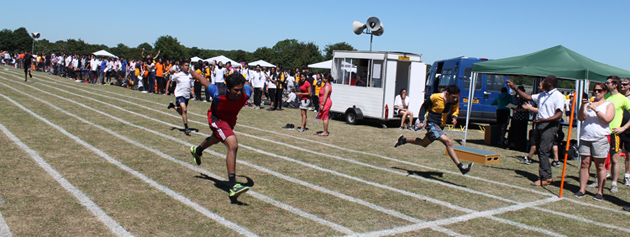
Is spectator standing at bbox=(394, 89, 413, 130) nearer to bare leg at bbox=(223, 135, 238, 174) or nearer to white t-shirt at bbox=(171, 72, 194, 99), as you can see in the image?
white t-shirt at bbox=(171, 72, 194, 99)

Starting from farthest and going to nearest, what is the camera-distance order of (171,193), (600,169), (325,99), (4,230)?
(325,99), (600,169), (171,193), (4,230)

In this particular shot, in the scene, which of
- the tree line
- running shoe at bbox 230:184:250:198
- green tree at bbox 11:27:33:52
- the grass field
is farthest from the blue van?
green tree at bbox 11:27:33:52

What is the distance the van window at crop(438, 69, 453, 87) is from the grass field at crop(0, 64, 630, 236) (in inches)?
263

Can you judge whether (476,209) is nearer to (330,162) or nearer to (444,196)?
(444,196)

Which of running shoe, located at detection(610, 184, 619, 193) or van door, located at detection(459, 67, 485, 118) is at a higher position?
van door, located at detection(459, 67, 485, 118)

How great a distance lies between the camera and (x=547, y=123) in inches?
324

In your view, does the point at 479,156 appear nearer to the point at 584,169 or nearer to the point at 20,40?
the point at 584,169

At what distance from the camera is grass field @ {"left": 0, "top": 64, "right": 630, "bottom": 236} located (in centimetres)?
514

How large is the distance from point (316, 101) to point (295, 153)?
10.9 meters

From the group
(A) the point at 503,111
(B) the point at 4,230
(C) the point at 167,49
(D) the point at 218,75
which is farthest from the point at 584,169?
(C) the point at 167,49

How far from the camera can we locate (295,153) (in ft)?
32.4

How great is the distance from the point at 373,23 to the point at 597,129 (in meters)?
12.0

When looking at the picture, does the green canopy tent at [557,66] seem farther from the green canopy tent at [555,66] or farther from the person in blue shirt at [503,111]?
the person in blue shirt at [503,111]

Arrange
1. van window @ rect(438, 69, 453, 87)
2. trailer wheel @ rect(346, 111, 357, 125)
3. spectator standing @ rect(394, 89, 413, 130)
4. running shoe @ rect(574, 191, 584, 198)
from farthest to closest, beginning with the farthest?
1. van window @ rect(438, 69, 453, 87)
2. trailer wheel @ rect(346, 111, 357, 125)
3. spectator standing @ rect(394, 89, 413, 130)
4. running shoe @ rect(574, 191, 584, 198)
